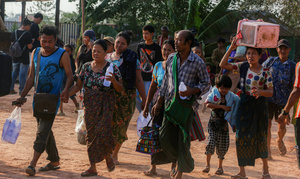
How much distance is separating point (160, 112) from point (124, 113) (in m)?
0.83

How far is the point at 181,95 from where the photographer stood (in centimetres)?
502

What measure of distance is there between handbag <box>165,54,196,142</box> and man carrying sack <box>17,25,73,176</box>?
4.64ft

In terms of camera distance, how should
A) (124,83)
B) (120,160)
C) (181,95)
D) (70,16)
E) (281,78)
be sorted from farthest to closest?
(70,16), (281,78), (120,160), (124,83), (181,95)

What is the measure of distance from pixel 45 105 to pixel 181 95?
1.76m

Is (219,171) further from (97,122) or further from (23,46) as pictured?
(23,46)

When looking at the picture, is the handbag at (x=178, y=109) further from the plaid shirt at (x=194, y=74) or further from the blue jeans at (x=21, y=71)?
the blue jeans at (x=21, y=71)

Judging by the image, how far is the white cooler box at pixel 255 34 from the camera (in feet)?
19.3

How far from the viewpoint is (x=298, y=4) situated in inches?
536

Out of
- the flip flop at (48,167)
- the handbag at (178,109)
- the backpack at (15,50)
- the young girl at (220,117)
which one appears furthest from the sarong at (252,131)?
the backpack at (15,50)

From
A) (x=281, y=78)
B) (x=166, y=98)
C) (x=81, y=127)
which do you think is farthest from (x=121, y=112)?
(x=281, y=78)

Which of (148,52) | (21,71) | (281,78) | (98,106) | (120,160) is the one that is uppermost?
(148,52)

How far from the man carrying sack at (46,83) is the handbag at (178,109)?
1.41 metres

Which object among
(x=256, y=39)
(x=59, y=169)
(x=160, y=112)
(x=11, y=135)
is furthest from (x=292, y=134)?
(x=11, y=135)

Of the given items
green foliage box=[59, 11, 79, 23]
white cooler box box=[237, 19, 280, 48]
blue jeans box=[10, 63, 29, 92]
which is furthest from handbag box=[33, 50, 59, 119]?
green foliage box=[59, 11, 79, 23]
